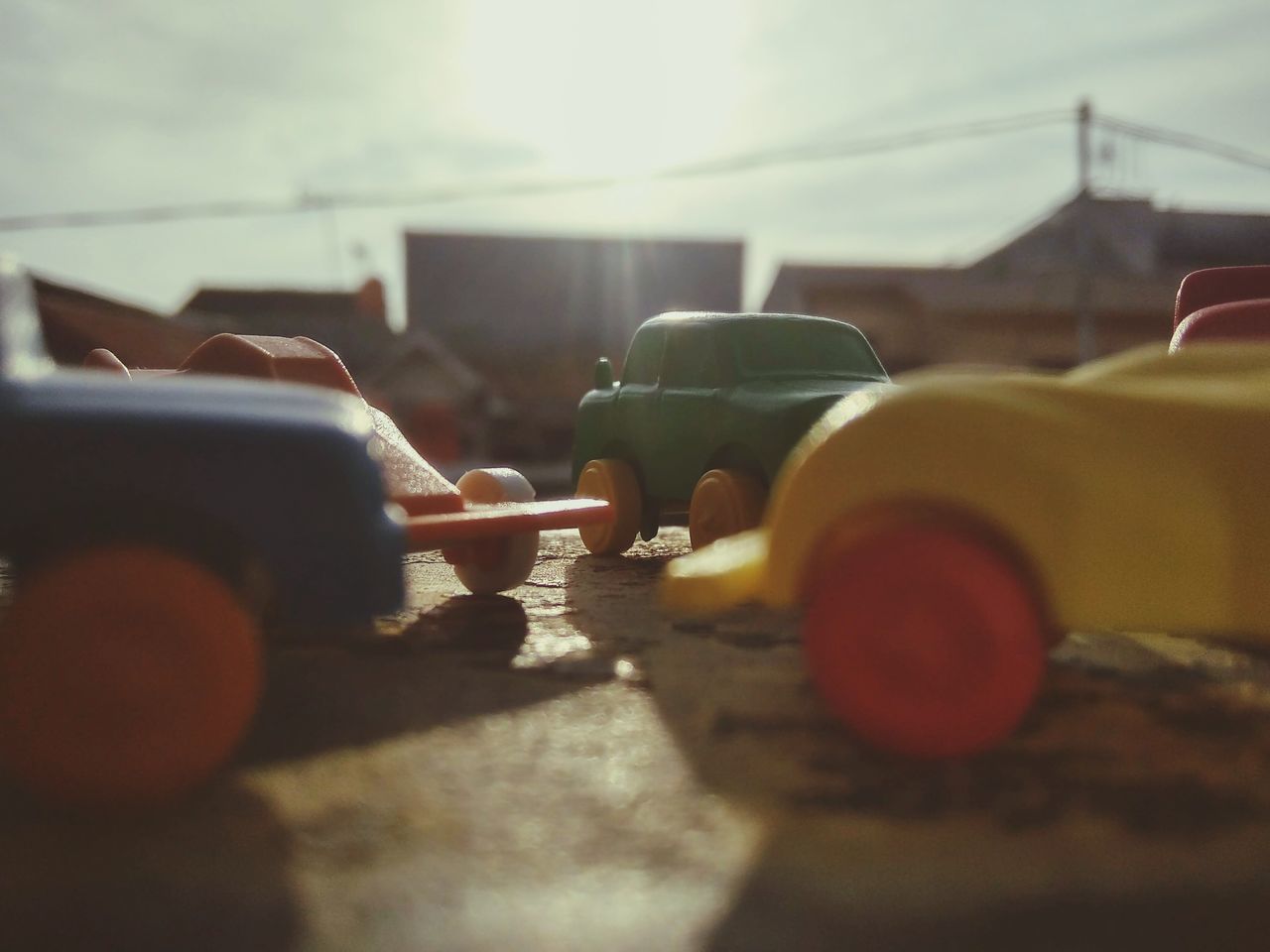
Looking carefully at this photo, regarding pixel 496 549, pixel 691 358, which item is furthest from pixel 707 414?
pixel 496 549

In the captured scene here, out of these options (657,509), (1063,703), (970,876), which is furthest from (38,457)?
(657,509)

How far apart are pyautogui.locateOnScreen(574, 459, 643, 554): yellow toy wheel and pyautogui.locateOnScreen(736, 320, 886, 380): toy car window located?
38.2 inches

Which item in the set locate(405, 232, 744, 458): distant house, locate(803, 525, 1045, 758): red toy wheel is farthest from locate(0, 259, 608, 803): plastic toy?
locate(405, 232, 744, 458): distant house

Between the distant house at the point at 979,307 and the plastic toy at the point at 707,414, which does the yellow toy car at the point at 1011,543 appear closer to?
the plastic toy at the point at 707,414

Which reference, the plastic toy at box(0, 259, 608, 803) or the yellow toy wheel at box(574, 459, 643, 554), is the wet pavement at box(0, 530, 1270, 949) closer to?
the plastic toy at box(0, 259, 608, 803)

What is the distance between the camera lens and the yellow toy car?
2197 mm

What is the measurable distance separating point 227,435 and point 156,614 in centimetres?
41

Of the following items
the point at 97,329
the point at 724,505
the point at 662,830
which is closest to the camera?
the point at 662,830

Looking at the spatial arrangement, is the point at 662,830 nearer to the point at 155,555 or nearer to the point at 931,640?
the point at 931,640

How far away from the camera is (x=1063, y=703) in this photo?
9.12 feet

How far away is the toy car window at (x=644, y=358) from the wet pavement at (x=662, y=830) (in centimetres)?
294

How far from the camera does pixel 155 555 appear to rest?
82.7 inches

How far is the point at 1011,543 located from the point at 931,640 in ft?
0.96

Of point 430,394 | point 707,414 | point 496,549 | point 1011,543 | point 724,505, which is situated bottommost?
point 430,394
